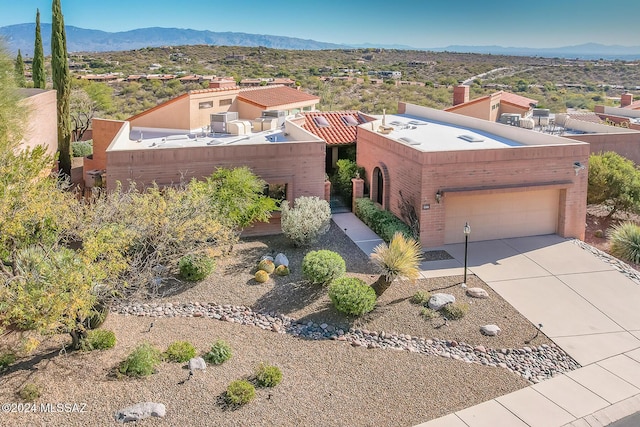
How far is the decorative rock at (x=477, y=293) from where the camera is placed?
17320 mm

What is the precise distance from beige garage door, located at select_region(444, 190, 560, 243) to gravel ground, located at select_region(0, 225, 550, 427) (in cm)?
536

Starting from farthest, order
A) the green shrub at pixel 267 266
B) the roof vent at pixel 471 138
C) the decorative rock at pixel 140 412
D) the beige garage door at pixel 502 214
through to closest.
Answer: the roof vent at pixel 471 138
the beige garage door at pixel 502 214
the green shrub at pixel 267 266
the decorative rock at pixel 140 412

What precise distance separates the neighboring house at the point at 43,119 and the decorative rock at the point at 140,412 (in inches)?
699

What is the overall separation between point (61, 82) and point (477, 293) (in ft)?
83.8

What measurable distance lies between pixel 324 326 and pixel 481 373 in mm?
4294

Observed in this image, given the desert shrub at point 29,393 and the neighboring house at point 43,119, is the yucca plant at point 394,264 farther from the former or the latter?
the neighboring house at point 43,119

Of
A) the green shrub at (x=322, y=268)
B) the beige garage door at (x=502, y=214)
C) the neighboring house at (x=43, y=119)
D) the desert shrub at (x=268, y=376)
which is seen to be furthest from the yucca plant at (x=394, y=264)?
the neighboring house at (x=43, y=119)

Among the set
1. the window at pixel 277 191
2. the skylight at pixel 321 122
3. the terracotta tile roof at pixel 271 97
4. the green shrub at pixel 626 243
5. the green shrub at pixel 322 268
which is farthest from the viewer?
the terracotta tile roof at pixel 271 97

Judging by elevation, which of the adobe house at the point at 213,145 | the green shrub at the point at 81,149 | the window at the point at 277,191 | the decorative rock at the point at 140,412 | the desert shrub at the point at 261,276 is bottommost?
the decorative rock at the point at 140,412

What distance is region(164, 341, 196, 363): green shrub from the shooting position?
1331 centimetres

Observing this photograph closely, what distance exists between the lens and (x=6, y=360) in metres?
12.5

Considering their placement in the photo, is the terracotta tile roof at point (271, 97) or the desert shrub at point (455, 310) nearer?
the desert shrub at point (455, 310)

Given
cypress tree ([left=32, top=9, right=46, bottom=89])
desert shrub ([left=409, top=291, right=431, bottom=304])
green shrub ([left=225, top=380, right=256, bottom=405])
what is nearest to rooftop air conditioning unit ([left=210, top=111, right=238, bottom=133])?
cypress tree ([left=32, top=9, right=46, bottom=89])

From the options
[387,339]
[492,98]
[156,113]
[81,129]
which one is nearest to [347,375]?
[387,339]
